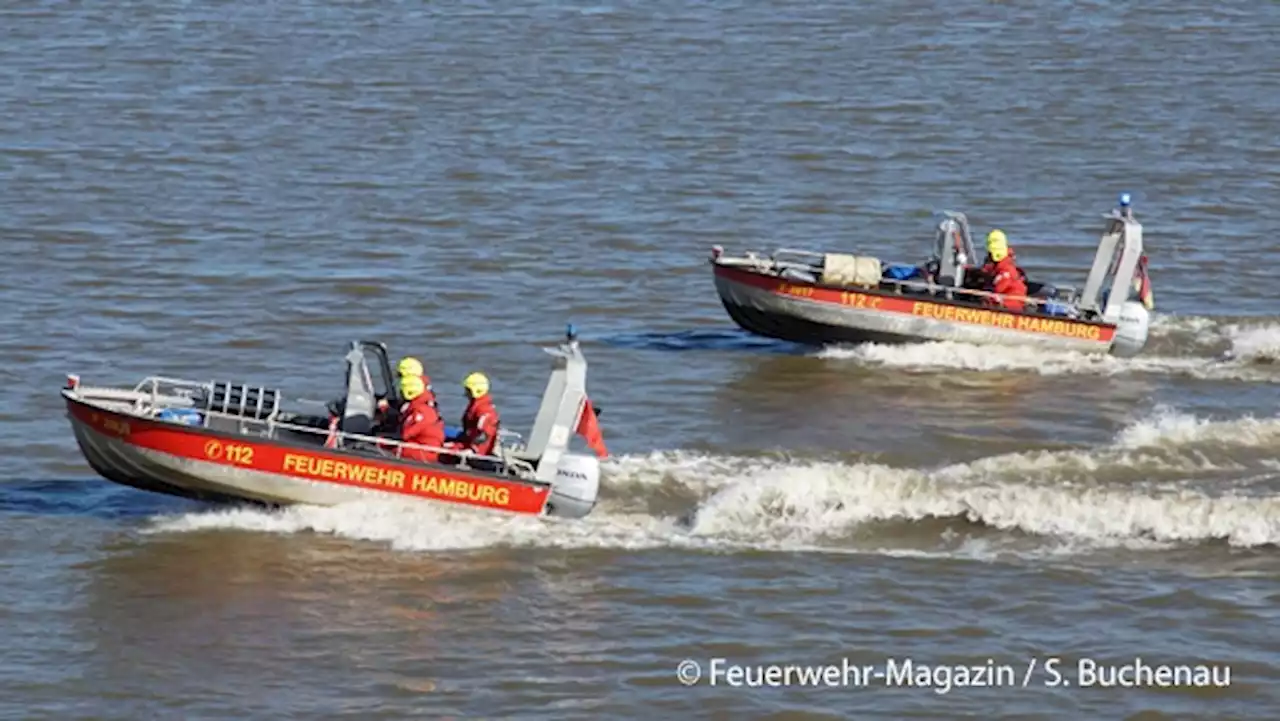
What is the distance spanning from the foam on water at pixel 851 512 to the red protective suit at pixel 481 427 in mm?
649

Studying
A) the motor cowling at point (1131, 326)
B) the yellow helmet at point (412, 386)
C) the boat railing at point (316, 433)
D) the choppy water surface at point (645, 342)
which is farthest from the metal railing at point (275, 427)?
the motor cowling at point (1131, 326)

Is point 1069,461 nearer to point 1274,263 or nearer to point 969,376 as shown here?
point 969,376

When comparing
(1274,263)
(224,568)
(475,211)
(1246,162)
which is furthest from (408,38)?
(224,568)

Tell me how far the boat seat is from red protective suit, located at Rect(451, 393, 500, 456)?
1.94 meters

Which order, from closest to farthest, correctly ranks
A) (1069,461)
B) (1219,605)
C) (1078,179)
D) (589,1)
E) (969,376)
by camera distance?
(1219,605)
(1069,461)
(969,376)
(1078,179)
(589,1)

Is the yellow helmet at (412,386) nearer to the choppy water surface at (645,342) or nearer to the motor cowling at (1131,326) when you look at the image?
the choppy water surface at (645,342)

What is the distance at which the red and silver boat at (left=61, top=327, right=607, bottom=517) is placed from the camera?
23906mm

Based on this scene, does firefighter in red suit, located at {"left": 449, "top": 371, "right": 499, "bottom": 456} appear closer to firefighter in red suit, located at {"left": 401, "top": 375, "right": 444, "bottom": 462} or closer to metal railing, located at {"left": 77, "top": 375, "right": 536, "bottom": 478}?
metal railing, located at {"left": 77, "top": 375, "right": 536, "bottom": 478}

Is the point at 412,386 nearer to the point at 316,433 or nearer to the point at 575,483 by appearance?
the point at 316,433

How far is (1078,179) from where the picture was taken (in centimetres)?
4259

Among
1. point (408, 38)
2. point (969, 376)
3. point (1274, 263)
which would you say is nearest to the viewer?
point (969, 376)

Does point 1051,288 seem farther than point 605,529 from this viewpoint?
Yes

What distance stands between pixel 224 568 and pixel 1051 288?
1358 cm

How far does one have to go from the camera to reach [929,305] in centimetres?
3216
